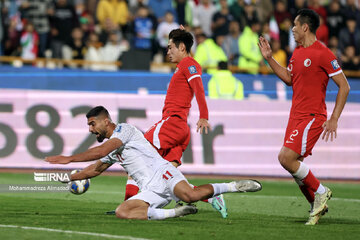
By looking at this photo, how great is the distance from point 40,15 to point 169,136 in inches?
423

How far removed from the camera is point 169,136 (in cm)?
1032

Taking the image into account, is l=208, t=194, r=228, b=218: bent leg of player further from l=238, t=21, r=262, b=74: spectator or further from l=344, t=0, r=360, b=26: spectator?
l=344, t=0, r=360, b=26: spectator

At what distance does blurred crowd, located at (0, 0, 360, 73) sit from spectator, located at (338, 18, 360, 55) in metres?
0.03

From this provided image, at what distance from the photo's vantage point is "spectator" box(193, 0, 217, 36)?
69.6ft

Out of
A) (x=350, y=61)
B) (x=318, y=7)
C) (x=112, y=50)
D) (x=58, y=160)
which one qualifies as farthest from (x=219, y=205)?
(x=318, y=7)

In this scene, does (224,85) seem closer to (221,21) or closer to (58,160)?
(221,21)

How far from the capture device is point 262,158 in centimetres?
1670

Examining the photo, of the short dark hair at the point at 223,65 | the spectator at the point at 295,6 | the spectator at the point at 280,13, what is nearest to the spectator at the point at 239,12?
the spectator at the point at 280,13

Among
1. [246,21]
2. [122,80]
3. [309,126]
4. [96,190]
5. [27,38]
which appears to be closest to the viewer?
[309,126]

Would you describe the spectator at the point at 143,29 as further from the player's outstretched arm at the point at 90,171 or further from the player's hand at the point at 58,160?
the player's hand at the point at 58,160

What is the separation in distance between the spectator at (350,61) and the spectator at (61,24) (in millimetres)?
6933

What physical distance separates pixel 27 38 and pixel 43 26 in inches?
20.6

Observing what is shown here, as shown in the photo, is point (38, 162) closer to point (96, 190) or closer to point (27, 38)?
point (96, 190)

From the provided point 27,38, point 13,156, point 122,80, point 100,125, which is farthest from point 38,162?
point 100,125
